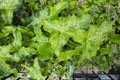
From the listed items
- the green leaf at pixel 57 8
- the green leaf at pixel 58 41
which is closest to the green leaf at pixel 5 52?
the green leaf at pixel 58 41

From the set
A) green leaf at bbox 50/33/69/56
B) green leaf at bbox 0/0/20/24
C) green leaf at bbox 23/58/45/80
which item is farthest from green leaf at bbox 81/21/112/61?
green leaf at bbox 0/0/20/24

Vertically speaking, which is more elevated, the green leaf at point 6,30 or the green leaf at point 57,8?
the green leaf at point 57,8

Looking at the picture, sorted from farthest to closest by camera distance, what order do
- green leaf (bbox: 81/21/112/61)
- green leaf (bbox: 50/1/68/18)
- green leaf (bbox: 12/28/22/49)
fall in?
green leaf (bbox: 50/1/68/18) < green leaf (bbox: 12/28/22/49) < green leaf (bbox: 81/21/112/61)

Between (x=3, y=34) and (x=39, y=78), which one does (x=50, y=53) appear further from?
(x=3, y=34)

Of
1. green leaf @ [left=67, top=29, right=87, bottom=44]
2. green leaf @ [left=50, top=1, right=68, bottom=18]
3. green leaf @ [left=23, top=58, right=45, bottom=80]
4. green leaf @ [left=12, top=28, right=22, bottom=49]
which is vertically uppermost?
green leaf @ [left=50, top=1, right=68, bottom=18]

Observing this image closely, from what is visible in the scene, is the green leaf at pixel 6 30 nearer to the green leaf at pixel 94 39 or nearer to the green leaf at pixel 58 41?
the green leaf at pixel 58 41

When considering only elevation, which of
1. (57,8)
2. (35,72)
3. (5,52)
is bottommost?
(35,72)

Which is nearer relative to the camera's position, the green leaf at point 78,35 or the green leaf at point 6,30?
the green leaf at point 78,35

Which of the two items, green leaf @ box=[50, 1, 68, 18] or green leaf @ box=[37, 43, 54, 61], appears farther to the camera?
green leaf @ box=[50, 1, 68, 18]

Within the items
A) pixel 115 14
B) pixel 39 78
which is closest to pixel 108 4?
pixel 115 14

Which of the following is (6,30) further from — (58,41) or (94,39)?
(94,39)

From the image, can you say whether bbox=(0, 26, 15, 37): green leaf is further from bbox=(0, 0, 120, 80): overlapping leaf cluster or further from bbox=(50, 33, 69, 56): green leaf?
bbox=(50, 33, 69, 56): green leaf

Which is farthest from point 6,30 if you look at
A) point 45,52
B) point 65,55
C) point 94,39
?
point 94,39
